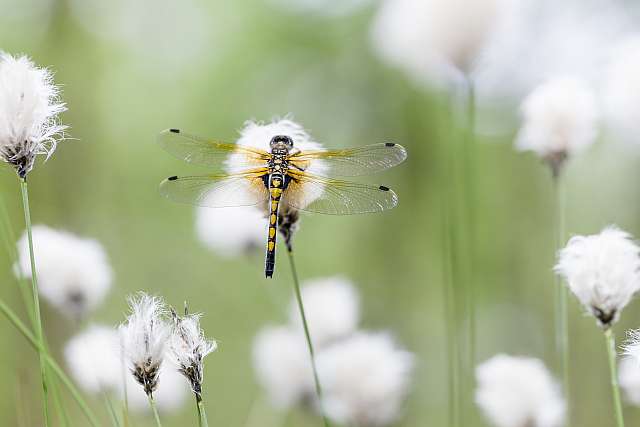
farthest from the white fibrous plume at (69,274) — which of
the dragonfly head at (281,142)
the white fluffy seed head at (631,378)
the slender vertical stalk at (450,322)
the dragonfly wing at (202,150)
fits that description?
the white fluffy seed head at (631,378)

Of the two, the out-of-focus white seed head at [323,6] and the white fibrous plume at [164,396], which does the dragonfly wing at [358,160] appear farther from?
the out-of-focus white seed head at [323,6]

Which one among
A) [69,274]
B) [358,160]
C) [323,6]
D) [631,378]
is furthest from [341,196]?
[323,6]

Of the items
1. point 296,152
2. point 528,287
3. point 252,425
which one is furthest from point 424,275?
point 296,152

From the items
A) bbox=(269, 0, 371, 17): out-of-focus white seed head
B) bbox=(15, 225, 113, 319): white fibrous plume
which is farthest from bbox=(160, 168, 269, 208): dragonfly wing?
bbox=(269, 0, 371, 17): out-of-focus white seed head

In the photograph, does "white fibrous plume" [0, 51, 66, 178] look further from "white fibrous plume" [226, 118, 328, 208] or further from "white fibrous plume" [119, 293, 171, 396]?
"white fibrous plume" [226, 118, 328, 208]

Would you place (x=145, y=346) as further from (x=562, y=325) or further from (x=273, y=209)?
(x=562, y=325)

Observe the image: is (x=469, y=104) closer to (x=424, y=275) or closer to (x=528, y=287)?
(x=528, y=287)
